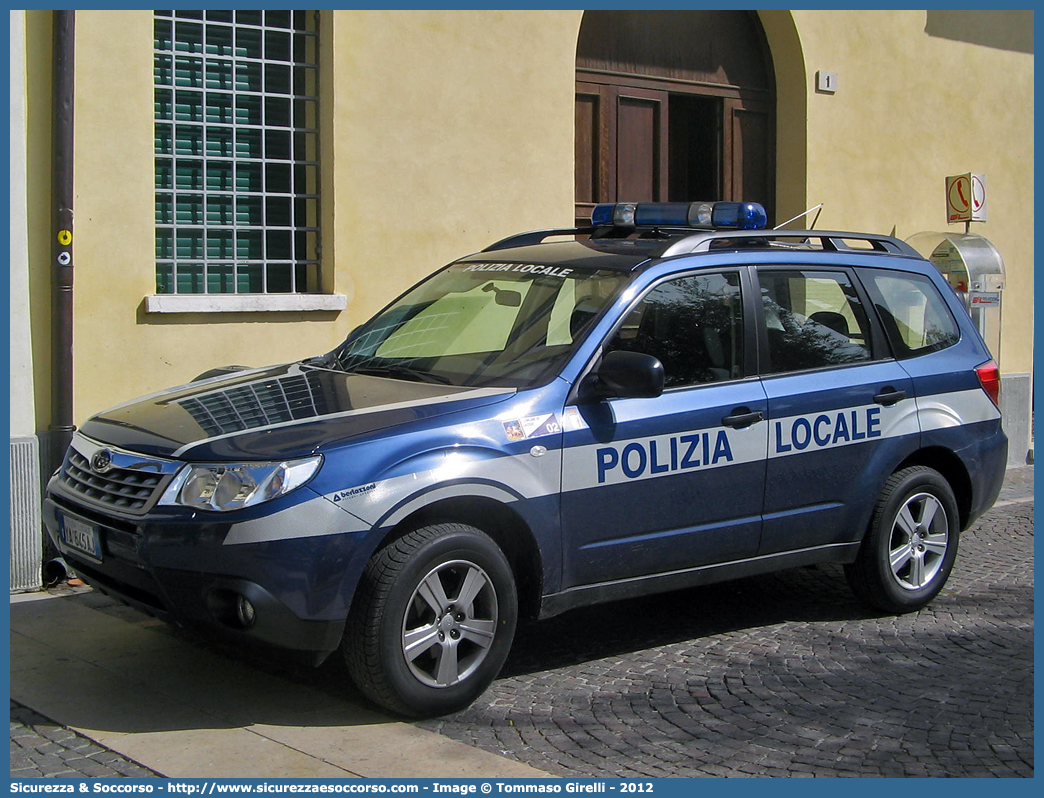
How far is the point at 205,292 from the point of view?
7.99m

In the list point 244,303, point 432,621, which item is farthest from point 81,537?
point 244,303

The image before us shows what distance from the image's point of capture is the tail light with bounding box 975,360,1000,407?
6.62m

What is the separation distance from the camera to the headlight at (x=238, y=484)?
441 centimetres

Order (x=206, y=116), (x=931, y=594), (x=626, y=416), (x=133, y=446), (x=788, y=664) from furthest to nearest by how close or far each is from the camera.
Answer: (x=206, y=116) < (x=931, y=594) < (x=788, y=664) < (x=626, y=416) < (x=133, y=446)

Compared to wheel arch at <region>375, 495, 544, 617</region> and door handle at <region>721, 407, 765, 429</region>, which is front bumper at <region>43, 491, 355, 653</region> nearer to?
wheel arch at <region>375, 495, 544, 617</region>

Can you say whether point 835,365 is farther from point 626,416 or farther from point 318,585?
point 318,585

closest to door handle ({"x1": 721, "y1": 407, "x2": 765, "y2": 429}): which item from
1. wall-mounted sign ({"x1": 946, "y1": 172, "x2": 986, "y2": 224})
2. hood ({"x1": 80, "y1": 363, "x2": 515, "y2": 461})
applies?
hood ({"x1": 80, "y1": 363, "x2": 515, "y2": 461})

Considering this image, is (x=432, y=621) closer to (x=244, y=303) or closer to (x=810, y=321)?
(x=810, y=321)

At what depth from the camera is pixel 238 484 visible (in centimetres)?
445

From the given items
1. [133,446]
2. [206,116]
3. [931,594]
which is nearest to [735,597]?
[931,594]

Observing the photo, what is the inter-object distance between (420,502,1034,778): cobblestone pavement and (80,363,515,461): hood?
119 centimetres

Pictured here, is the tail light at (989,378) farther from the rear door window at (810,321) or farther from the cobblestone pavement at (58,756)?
the cobblestone pavement at (58,756)

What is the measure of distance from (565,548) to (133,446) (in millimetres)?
1746
